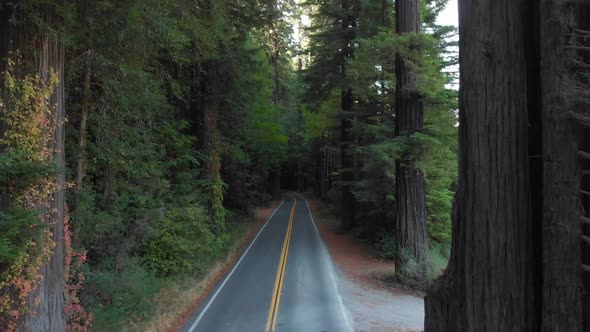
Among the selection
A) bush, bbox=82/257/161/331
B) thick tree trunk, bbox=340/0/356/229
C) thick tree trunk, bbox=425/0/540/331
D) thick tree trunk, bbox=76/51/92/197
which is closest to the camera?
thick tree trunk, bbox=425/0/540/331

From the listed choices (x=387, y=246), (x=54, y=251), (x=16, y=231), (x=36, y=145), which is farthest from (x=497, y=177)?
(x=387, y=246)

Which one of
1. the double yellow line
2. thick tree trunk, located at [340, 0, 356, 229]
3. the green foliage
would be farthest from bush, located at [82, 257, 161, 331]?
thick tree trunk, located at [340, 0, 356, 229]

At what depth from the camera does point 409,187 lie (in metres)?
13.5

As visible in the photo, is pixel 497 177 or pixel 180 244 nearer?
pixel 497 177

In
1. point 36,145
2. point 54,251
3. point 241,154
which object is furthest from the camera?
point 241,154

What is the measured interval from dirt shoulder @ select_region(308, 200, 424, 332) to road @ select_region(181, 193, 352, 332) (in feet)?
1.32

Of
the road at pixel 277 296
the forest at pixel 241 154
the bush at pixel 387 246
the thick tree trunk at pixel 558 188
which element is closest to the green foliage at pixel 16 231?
the forest at pixel 241 154

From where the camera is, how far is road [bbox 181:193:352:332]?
A: 34.1 feet

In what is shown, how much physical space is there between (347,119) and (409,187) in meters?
9.02

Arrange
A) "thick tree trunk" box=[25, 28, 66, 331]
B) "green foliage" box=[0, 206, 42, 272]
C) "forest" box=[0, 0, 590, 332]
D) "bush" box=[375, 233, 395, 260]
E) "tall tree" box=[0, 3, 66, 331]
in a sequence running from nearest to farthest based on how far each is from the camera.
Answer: "forest" box=[0, 0, 590, 332], "green foliage" box=[0, 206, 42, 272], "tall tree" box=[0, 3, 66, 331], "thick tree trunk" box=[25, 28, 66, 331], "bush" box=[375, 233, 395, 260]

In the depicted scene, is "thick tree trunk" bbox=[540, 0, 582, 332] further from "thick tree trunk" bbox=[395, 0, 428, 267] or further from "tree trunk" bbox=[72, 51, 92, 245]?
"thick tree trunk" bbox=[395, 0, 428, 267]

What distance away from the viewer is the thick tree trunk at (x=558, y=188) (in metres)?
2.22

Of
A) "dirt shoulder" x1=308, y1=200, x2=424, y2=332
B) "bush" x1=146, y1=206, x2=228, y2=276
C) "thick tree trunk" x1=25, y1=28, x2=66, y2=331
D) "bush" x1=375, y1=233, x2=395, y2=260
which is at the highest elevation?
"thick tree trunk" x1=25, y1=28, x2=66, y2=331

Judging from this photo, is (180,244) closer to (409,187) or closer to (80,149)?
(80,149)
